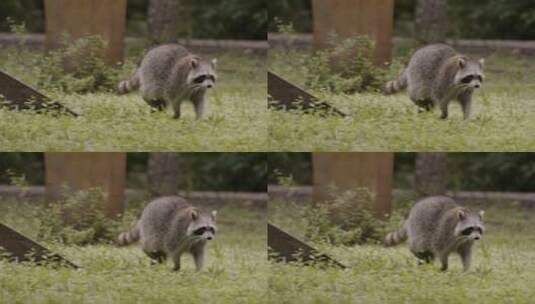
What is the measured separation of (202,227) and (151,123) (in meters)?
0.91

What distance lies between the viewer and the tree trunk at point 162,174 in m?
15.9

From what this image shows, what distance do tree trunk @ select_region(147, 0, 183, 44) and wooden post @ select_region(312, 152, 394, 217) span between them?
4.92 feet

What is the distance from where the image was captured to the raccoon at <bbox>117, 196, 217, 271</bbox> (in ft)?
52.1

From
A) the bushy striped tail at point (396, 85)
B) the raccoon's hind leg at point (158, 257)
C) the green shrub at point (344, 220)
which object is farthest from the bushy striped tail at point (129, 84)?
the bushy striped tail at point (396, 85)

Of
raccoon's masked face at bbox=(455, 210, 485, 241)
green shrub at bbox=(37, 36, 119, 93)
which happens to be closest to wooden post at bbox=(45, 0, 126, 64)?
green shrub at bbox=(37, 36, 119, 93)

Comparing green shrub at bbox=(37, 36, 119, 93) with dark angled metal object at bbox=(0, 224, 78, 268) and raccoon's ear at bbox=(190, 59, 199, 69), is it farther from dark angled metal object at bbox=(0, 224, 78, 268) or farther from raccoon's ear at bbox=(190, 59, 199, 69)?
dark angled metal object at bbox=(0, 224, 78, 268)

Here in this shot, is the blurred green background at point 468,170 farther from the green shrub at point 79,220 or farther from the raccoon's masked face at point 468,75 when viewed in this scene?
the green shrub at point 79,220

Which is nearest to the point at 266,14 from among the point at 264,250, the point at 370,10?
the point at 370,10

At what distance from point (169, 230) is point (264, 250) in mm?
770

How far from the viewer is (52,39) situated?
16.2m

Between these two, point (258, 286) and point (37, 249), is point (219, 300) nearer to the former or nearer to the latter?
point (258, 286)

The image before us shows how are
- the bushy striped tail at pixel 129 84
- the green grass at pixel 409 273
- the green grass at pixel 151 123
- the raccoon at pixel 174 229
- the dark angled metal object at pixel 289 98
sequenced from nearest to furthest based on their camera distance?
the green grass at pixel 409 273 < the green grass at pixel 151 123 < the raccoon at pixel 174 229 < the dark angled metal object at pixel 289 98 < the bushy striped tail at pixel 129 84

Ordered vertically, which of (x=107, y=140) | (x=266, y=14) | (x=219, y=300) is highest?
(x=266, y=14)

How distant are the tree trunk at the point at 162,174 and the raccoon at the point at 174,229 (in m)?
0.08
